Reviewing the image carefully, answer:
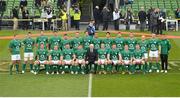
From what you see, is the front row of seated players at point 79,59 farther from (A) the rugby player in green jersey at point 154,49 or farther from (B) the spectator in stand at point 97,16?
(B) the spectator in stand at point 97,16

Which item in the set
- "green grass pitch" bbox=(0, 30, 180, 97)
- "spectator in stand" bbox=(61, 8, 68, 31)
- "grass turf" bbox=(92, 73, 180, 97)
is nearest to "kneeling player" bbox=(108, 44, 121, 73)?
"green grass pitch" bbox=(0, 30, 180, 97)

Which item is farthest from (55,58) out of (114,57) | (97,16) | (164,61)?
(97,16)

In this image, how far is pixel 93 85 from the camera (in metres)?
24.1

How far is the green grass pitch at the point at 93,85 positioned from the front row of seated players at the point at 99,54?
0.62m

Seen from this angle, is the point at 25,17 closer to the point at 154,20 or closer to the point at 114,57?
the point at 154,20

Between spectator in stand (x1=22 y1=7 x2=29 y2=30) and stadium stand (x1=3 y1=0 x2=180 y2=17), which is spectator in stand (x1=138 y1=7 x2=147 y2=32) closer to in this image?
stadium stand (x1=3 y1=0 x2=180 y2=17)

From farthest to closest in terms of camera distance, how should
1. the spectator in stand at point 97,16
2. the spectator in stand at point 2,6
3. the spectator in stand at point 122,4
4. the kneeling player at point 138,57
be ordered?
1. the spectator in stand at point 122,4
2. the spectator in stand at point 2,6
3. the spectator in stand at point 97,16
4. the kneeling player at point 138,57

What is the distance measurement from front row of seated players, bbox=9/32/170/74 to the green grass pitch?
62 cm

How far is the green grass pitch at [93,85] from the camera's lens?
2220 centimetres

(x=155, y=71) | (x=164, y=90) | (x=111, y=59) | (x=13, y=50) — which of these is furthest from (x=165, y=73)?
(x=13, y=50)

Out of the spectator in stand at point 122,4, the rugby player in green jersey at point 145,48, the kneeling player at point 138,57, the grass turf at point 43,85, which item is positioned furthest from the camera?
the spectator in stand at point 122,4

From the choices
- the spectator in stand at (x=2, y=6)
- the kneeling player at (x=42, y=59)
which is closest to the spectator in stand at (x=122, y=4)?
the spectator in stand at (x=2, y=6)

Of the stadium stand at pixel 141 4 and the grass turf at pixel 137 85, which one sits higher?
the stadium stand at pixel 141 4

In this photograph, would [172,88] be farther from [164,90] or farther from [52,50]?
[52,50]
